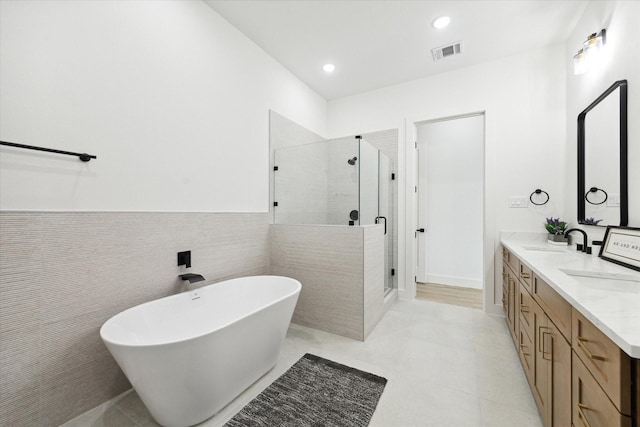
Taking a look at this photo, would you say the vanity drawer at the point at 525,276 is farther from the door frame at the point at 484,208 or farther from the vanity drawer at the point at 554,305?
the door frame at the point at 484,208

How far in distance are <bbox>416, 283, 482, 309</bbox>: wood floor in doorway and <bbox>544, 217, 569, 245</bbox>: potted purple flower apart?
1.13 metres

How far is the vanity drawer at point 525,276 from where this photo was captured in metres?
1.61

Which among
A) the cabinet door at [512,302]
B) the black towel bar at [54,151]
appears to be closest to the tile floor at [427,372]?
the cabinet door at [512,302]

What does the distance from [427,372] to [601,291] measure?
4.05 feet

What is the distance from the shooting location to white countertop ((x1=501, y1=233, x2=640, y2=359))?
68 centimetres

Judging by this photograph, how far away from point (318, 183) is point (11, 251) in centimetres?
229

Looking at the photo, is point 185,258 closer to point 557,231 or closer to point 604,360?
point 604,360

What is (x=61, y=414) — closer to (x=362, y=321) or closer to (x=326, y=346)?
(x=326, y=346)

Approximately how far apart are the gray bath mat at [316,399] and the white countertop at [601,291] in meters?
1.18

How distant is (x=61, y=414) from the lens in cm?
139

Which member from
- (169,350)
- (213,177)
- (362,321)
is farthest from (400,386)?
(213,177)

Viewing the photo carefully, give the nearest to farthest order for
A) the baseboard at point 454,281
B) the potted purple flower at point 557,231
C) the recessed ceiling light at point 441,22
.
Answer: the recessed ceiling light at point 441,22 → the potted purple flower at point 557,231 → the baseboard at point 454,281

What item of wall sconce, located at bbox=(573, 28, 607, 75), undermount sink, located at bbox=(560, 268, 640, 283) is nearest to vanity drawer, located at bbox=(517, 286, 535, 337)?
undermount sink, located at bbox=(560, 268, 640, 283)

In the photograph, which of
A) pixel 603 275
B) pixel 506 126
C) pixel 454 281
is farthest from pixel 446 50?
pixel 454 281
